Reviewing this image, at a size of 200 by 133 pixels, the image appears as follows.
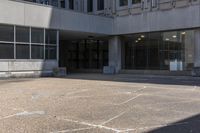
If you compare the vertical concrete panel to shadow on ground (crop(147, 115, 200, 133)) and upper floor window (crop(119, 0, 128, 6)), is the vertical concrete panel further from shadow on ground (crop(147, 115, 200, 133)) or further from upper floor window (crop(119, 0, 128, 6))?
shadow on ground (crop(147, 115, 200, 133))

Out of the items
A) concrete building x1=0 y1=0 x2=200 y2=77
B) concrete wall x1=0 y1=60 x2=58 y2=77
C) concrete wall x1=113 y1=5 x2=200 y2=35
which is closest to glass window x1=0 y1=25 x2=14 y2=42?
concrete building x1=0 y1=0 x2=200 y2=77

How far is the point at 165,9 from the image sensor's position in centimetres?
3459

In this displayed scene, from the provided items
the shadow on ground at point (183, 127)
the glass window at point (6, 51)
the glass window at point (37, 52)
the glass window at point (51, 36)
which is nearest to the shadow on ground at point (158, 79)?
the glass window at point (37, 52)

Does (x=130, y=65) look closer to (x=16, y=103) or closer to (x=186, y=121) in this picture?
(x=16, y=103)

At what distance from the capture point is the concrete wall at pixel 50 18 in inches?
1119

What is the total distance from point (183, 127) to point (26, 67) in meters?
22.6

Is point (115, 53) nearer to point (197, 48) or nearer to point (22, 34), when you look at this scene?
point (197, 48)

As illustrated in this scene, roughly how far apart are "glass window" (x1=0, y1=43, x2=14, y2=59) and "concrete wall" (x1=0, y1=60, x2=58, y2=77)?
0.41 meters

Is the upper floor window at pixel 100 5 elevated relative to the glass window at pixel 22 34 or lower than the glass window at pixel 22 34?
elevated

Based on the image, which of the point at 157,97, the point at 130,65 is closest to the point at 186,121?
the point at 157,97

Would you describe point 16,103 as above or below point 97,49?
below

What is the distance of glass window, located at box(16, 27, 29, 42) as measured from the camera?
29064 mm

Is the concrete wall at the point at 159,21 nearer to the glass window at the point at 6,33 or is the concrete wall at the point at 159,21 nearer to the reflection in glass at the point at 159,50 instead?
the reflection in glass at the point at 159,50

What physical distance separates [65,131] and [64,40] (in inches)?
1514
